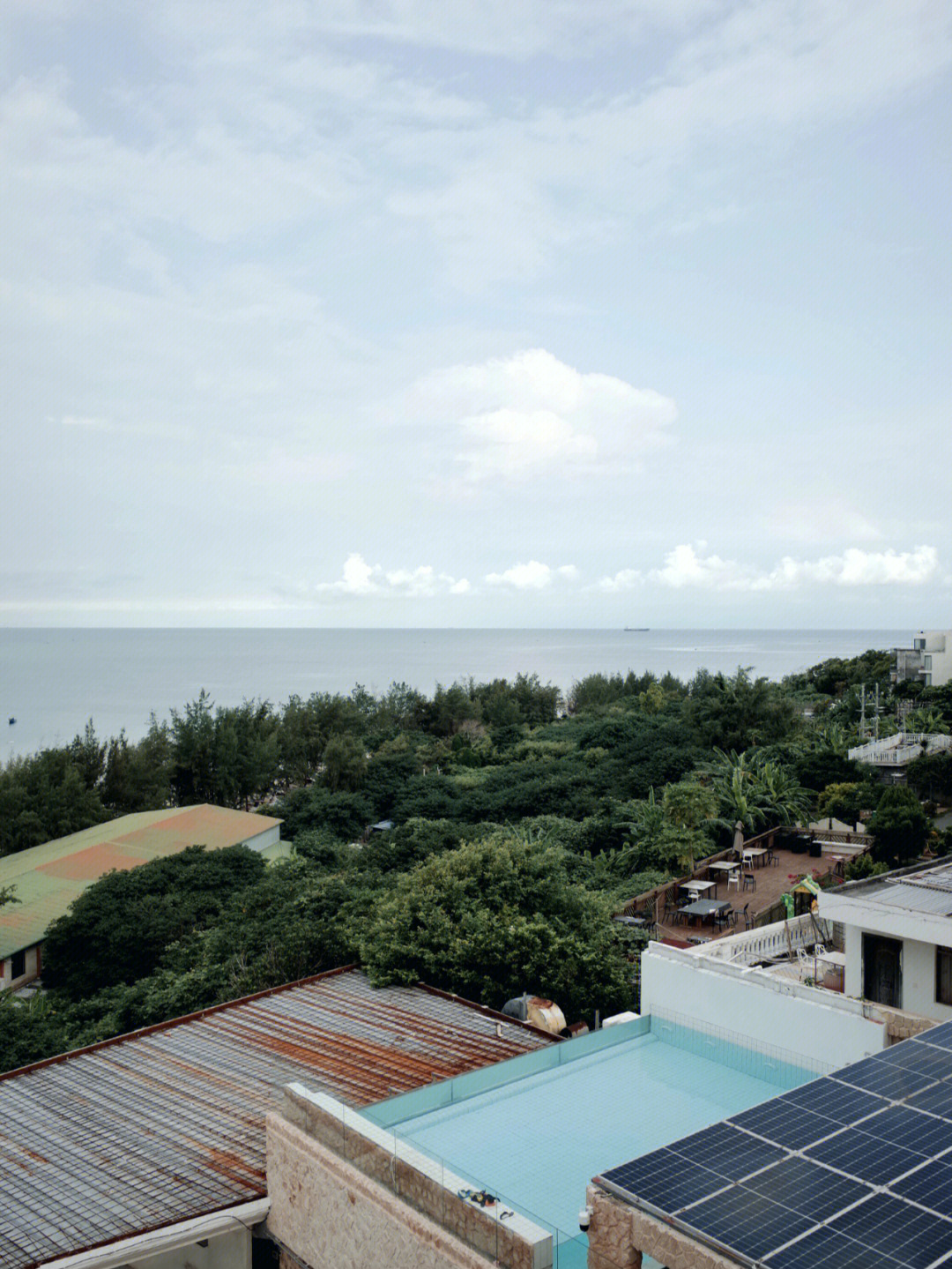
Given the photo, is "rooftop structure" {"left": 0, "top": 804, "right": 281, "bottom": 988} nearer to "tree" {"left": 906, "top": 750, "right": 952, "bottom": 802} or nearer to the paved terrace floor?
the paved terrace floor

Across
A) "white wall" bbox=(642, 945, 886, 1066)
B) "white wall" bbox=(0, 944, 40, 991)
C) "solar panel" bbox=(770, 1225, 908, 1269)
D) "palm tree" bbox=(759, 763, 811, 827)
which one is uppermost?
"solar panel" bbox=(770, 1225, 908, 1269)

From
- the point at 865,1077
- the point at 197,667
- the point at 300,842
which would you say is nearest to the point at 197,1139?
the point at 865,1077

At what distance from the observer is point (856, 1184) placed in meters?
5.45

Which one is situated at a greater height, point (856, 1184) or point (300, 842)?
point (856, 1184)

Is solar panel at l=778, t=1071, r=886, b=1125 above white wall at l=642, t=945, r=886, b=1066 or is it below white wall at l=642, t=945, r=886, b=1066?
above

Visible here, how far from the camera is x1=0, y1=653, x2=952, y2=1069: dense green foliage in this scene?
15211 mm

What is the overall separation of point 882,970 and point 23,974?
22.2 meters

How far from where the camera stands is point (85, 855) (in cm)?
3141

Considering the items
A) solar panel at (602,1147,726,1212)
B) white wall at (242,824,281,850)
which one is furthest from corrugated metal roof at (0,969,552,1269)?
white wall at (242,824,281,850)

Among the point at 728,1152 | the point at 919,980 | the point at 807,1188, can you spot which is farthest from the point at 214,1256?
the point at 919,980

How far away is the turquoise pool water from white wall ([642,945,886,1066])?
214mm

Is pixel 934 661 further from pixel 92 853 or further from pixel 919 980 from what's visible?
pixel 919 980

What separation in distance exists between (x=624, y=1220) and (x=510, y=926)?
9.22 metres

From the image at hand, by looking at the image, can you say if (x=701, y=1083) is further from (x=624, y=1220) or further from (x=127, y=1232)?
Result: (x=127, y=1232)
